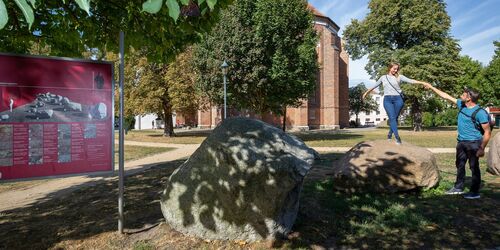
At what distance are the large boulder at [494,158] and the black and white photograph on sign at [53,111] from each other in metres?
9.60

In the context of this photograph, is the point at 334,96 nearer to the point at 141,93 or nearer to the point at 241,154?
the point at 141,93

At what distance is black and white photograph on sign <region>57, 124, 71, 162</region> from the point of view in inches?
166

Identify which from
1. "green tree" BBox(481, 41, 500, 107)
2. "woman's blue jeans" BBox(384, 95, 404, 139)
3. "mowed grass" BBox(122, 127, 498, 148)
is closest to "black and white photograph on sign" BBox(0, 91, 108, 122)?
"woman's blue jeans" BBox(384, 95, 404, 139)

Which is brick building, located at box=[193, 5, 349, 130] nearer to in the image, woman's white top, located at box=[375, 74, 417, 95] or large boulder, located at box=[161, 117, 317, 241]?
woman's white top, located at box=[375, 74, 417, 95]

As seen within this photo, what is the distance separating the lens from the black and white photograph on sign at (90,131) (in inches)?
173

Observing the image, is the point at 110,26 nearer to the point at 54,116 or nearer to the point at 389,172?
the point at 54,116

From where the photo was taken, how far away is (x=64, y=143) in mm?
4262

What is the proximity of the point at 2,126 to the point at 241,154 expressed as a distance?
284 centimetres

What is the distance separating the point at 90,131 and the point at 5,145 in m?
0.92

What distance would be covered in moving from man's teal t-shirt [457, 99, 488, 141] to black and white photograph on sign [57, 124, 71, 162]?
21.7 feet

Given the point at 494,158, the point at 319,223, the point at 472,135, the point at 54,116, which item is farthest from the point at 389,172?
→ the point at 54,116

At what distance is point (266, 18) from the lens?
22188mm

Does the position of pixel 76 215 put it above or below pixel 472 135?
below

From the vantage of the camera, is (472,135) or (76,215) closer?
(76,215)
